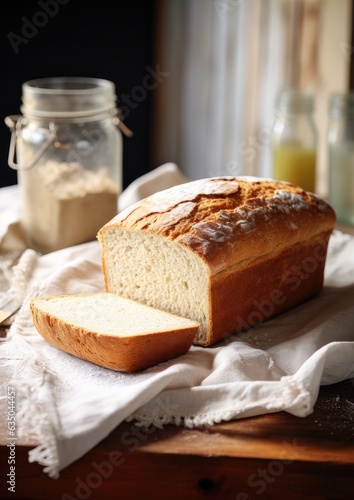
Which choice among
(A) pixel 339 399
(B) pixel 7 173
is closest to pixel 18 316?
(A) pixel 339 399

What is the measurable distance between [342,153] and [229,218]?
1032mm

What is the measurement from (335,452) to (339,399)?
8.2 inches

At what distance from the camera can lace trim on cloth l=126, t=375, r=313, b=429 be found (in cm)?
153

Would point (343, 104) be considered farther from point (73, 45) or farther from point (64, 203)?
point (73, 45)

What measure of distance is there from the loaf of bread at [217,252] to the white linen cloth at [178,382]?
0.08 metres

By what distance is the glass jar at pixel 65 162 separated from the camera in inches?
99.0

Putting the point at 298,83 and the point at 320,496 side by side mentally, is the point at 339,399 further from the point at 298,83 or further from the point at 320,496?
the point at 298,83

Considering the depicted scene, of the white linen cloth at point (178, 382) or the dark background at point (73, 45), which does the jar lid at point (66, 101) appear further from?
the dark background at point (73, 45)

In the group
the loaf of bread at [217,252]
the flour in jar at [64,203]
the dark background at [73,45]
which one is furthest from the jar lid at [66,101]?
the dark background at [73,45]

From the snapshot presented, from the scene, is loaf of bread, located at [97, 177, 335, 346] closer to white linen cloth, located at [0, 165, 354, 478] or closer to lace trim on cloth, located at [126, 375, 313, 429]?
white linen cloth, located at [0, 165, 354, 478]

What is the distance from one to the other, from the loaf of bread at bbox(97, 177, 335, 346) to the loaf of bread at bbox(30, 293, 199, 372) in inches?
3.2

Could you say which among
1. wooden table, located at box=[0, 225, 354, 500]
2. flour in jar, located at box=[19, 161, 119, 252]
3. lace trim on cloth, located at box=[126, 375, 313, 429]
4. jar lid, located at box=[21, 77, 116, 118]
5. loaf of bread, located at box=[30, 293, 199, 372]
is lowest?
wooden table, located at box=[0, 225, 354, 500]

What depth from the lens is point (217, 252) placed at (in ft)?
5.96

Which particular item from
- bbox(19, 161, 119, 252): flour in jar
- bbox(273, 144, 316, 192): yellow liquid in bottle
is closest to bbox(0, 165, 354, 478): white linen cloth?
bbox(19, 161, 119, 252): flour in jar
